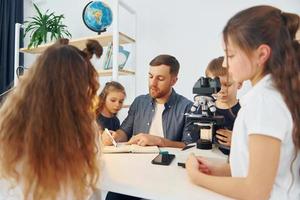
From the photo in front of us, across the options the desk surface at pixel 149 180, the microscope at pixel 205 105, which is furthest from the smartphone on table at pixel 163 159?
the microscope at pixel 205 105

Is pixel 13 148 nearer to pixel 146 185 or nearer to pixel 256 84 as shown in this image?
pixel 146 185

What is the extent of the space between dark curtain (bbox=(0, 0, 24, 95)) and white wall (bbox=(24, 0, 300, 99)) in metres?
1.57

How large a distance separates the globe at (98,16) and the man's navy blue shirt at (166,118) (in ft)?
3.01

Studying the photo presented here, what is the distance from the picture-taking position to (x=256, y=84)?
2.27 ft

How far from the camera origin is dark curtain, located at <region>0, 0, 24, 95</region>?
3.31 meters

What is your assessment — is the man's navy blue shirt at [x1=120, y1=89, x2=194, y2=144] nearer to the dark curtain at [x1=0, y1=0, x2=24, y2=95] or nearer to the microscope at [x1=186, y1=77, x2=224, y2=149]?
the microscope at [x1=186, y1=77, x2=224, y2=149]

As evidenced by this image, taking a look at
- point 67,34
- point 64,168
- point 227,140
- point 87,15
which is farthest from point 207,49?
point 64,168

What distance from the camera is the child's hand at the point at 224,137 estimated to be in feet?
3.94

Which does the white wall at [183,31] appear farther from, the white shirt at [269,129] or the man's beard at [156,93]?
the white shirt at [269,129]

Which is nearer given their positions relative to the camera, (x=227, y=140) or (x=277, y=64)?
(x=277, y=64)

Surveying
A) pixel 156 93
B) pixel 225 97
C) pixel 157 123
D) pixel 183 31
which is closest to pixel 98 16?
pixel 183 31

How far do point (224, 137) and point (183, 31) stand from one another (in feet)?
5.26

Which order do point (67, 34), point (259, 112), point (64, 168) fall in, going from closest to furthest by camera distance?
point (259, 112), point (64, 168), point (67, 34)

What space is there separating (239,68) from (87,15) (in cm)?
208
